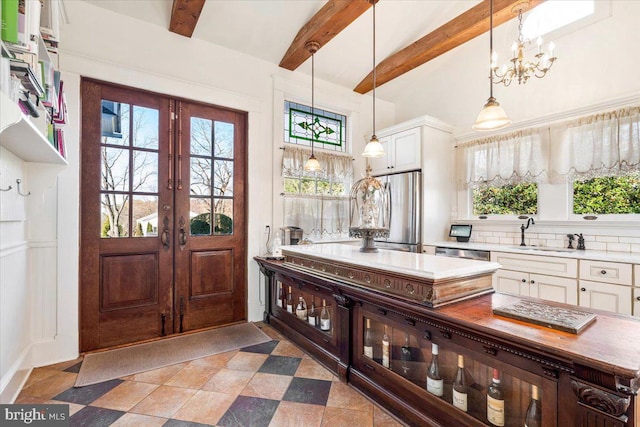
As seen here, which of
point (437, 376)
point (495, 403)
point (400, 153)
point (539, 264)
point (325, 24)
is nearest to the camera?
point (495, 403)

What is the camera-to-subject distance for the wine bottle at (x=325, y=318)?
→ 2486 mm

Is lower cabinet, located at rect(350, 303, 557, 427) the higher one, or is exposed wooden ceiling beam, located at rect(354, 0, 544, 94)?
exposed wooden ceiling beam, located at rect(354, 0, 544, 94)

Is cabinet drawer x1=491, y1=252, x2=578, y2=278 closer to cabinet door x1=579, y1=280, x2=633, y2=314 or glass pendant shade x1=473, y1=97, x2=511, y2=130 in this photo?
cabinet door x1=579, y1=280, x2=633, y2=314

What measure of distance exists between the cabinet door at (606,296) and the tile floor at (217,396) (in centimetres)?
221

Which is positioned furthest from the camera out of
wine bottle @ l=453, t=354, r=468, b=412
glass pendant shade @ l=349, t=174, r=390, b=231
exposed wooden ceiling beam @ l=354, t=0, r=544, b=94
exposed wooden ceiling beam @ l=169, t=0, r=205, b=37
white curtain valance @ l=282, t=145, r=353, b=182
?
white curtain valance @ l=282, t=145, r=353, b=182

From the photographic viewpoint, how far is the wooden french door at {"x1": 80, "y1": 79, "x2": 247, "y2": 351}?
9.11 ft

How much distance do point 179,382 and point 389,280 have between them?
1777 millimetres

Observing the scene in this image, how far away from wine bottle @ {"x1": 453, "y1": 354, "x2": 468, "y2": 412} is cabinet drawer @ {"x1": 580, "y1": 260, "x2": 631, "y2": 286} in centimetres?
205

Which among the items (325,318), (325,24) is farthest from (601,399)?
(325,24)

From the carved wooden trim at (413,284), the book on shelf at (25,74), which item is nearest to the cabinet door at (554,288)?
the carved wooden trim at (413,284)

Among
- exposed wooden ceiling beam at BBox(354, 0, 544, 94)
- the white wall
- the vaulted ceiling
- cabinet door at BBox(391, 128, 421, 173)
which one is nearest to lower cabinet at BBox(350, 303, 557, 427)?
the white wall

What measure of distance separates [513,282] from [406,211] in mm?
1484

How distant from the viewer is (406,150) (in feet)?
13.7

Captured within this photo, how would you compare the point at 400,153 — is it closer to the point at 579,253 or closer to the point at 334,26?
the point at 334,26
